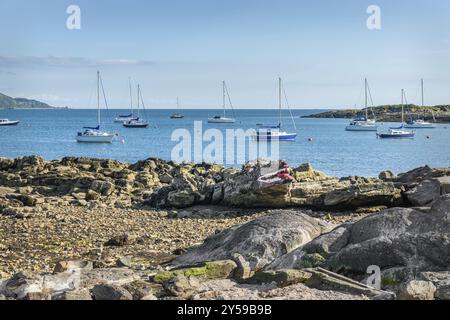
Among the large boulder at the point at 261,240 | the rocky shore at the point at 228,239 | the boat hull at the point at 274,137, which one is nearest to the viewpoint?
the rocky shore at the point at 228,239

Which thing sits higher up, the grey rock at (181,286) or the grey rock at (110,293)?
the grey rock at (110,293)

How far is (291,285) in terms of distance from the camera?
11234mm

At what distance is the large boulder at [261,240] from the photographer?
13742mm

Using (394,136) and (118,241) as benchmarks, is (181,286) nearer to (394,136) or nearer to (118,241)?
(118,241)

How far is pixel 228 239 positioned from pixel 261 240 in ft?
3.19

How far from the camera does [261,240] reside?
14078 mm

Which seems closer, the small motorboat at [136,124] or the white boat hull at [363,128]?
the white boat hull at [363,128]

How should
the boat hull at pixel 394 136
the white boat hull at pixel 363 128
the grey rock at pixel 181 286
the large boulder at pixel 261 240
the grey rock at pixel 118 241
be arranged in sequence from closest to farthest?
the grey rock at pixel 181 286
the large boulder at pixel 261 240
the grey rock at pixel 118 241
the boat hull at pixel 394 136
the white boat hull at pixel 363 128

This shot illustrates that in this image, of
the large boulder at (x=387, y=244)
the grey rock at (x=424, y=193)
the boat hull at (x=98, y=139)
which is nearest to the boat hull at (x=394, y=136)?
the boat hull at (x=98, y=139)

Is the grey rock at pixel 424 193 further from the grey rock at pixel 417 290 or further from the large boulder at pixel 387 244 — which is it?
the grey rock at pixel 417 290

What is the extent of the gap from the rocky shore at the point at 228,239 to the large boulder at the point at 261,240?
0.03 meters

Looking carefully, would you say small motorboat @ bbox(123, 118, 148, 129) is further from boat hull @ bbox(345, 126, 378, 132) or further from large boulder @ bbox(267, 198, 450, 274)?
large boulder @ bbox(267, 198, 450, 274)

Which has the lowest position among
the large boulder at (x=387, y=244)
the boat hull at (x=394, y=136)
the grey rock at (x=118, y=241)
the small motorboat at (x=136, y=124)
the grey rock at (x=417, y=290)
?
the grey rock at (x=118, y=241)

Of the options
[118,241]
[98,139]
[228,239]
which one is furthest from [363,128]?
[228,239]
